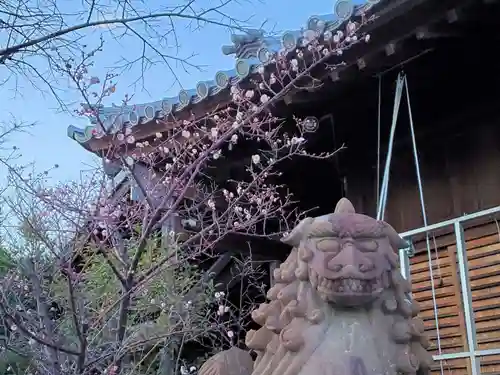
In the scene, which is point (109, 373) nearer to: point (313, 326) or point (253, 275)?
point (313, 326)

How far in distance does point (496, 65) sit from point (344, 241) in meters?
2.39

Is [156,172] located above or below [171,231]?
above

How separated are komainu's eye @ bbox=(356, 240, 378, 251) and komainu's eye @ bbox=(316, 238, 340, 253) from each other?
0.08 metres

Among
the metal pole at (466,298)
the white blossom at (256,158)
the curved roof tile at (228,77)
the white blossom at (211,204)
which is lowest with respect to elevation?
the metal pole at (466,298)

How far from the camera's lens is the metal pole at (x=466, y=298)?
378 centimetres

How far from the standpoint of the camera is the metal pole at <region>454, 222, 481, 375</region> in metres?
3.78

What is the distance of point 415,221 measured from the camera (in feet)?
15.2

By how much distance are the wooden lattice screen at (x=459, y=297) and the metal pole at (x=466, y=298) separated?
119 millimetres

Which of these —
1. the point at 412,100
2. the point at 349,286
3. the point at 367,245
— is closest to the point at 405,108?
the point at 412,100

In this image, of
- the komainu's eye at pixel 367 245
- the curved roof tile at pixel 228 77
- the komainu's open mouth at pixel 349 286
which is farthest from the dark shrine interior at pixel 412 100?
the komainu's open mouth at pixel 349 286

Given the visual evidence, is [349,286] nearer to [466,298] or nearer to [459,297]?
[466,298]

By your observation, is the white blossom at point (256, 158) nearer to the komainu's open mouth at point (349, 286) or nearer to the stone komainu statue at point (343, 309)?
the stone komainu statue at point (343, 309)

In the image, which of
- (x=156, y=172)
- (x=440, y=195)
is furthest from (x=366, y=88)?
(x=156, y=172)

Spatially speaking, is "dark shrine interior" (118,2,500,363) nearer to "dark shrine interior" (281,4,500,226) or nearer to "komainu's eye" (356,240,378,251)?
"dark shrine interior" (281,4,500,226)
